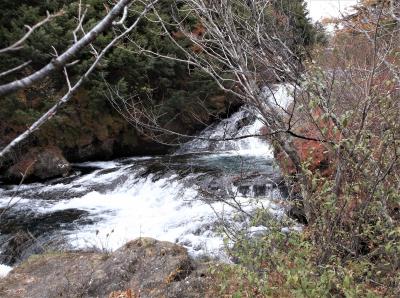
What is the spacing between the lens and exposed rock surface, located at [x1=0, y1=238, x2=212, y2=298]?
15.2 feet

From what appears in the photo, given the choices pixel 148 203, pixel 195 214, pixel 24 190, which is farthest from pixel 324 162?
pixel 24 190

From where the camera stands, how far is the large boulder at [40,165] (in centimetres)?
1234

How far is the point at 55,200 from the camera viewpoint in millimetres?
10359

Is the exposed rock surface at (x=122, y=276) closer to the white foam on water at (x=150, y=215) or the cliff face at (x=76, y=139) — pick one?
the white foam on water at (x=150, y=215)

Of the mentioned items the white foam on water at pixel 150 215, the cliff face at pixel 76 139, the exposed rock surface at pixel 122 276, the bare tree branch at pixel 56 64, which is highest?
the bare tree branch at pixel 56 64

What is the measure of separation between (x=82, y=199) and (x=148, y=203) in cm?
174

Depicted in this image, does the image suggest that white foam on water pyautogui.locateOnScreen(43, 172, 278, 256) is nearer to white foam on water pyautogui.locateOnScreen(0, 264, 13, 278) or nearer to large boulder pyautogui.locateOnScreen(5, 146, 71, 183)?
white foam on water pyautogui.locateOnScreen(0, 264, 13, 278)

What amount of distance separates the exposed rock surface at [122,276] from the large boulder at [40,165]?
7.17 metres

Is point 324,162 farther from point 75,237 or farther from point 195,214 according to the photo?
point 75,237

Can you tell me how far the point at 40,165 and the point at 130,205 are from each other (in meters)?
4.14

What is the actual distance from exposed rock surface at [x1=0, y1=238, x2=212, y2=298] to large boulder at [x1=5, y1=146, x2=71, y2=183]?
23.5ft

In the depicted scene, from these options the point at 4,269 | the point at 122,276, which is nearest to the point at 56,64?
the point at 122,276

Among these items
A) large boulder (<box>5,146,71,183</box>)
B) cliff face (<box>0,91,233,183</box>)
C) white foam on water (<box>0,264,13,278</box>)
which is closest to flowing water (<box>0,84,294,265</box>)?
white foam on water (<box>0,264,13,278</box>)

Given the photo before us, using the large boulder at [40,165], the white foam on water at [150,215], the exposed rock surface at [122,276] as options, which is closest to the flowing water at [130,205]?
the white foam on water at [150,215]
